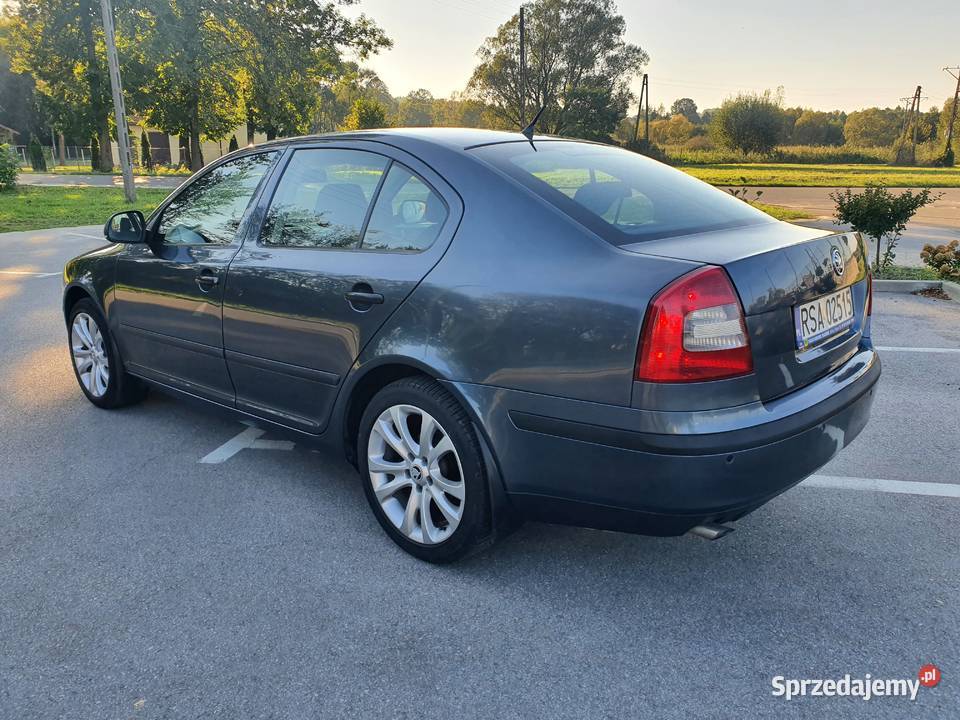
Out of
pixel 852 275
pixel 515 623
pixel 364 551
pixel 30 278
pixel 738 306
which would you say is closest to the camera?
pixel 738 306

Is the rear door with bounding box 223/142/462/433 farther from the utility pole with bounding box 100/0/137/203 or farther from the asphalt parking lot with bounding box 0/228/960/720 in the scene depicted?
the utility pole with bounding box 100/0/137/203

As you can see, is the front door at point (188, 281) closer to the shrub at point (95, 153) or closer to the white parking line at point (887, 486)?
the white parking line at point (887, 486)

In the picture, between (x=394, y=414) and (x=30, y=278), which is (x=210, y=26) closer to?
(x=30, y=278)

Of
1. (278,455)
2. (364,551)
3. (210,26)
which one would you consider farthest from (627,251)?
(210,26)

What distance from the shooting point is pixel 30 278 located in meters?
9.57

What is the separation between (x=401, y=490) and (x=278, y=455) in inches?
49.7

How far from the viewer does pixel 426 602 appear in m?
2.63

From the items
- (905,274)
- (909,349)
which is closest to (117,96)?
(905,274)

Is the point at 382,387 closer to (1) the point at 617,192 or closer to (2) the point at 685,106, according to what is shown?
(1) the point at 617,192

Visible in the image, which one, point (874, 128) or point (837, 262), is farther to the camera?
point (874, 128)

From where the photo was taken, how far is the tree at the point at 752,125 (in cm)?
6662

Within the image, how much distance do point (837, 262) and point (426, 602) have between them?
1.91m

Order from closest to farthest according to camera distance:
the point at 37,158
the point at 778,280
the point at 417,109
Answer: the point at 778,280 → the point at 37,158 → the point at 417,109

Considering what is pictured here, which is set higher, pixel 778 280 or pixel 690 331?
pixel 778 280
